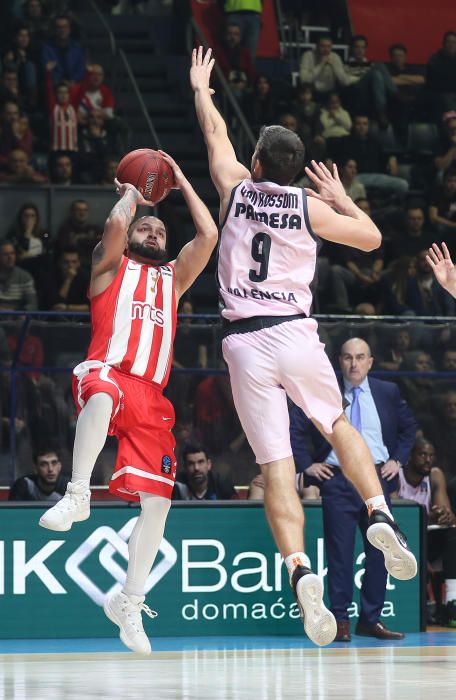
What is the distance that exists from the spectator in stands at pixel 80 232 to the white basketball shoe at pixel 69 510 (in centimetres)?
776

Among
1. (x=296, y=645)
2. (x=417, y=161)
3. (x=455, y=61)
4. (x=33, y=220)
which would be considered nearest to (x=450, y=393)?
(x=296, y=645)

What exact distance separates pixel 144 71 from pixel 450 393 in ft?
29.5

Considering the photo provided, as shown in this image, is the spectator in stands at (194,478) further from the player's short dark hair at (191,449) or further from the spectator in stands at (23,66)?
the spectator in stands at (23,66)

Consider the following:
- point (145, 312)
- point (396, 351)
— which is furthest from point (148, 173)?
point (396, 351)

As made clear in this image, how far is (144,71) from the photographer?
2100 cm

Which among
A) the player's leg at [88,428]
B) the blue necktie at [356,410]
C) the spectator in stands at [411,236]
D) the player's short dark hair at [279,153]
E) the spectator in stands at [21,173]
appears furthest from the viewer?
the spectator in stands at [411,236]

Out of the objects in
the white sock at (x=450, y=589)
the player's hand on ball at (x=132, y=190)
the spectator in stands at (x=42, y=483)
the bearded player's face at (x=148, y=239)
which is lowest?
the white sock at (x=450, y=589)

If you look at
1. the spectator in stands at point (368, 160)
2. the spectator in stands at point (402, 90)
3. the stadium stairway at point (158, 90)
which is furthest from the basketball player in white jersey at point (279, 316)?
the spectator in stands at point (402, 90)

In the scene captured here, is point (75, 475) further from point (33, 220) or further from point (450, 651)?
point (33, 220)

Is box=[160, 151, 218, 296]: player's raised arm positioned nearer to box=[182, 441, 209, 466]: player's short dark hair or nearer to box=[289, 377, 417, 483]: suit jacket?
box=[289, 377, 417, 483]: suit jacket

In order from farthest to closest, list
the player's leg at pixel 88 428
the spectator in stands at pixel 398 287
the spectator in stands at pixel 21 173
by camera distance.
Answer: the spectator in stands at pixel 21 173
the spectator in stands at pixel 398 287
the player's leg at pixel 88 428

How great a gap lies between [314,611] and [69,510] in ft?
5.16

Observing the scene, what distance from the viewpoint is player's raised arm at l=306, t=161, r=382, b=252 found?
838cm

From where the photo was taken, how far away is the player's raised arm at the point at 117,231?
8.74 metres
